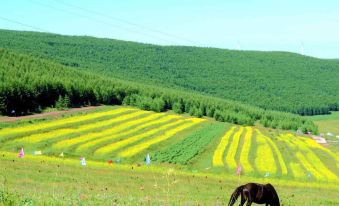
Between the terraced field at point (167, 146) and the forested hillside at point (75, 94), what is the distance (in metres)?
9.90

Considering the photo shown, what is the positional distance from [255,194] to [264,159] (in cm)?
5338

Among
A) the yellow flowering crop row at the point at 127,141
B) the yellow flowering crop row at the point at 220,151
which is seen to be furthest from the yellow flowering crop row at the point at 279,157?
the yellow flowering crop row at the point at 127,141

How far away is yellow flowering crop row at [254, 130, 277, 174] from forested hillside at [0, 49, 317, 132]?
40605 millimetres

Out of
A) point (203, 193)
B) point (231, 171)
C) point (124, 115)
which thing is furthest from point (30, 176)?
point (124, 115)

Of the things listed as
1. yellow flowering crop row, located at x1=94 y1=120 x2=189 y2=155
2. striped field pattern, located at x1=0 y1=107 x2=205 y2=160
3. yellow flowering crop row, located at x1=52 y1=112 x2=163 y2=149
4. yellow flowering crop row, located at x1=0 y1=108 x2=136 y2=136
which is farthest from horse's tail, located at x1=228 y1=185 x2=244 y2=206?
yellow flowering crop row, located at x1=0 y1=108 x2=136 y2=136

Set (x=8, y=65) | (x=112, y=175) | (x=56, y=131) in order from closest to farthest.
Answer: (x=112, y=175) < (x=56, y=131) < (x=8, y=65)

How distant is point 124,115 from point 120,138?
94.1ft

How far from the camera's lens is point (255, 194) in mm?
15961

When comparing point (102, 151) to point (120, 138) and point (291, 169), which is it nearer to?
point (120, 138)

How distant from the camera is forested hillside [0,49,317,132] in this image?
8856cm

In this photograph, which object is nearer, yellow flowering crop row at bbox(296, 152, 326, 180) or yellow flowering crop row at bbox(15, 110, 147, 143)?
yellow flowering crop row at bbox(296, 152, 326, 180)

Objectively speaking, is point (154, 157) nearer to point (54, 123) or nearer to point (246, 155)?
point (246, 155)

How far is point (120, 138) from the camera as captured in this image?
7356 cm

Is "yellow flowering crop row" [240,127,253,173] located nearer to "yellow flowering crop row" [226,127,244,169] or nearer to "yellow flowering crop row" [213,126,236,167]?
"yellow flowering crop row" [226,127,244,169]
